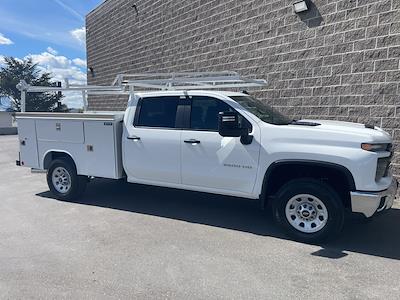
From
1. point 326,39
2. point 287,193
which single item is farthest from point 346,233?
point 326,39

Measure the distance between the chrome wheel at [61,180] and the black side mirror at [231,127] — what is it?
345 centimetres

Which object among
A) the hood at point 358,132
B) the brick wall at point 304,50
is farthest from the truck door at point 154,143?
the brick wall at point 304,50

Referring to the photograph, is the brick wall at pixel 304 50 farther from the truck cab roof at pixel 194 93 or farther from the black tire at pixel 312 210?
→ the black tire at pixel 312 210

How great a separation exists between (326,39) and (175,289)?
631cm

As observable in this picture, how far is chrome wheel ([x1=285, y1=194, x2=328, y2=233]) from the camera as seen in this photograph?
16.0ft

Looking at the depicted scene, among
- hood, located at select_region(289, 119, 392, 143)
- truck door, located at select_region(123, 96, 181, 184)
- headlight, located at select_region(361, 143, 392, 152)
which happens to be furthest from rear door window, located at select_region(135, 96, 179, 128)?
headlight, located at select_region(361, 143, 392, 152)

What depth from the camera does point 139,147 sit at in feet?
20.4

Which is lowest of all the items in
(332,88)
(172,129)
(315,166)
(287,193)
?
(287,193)

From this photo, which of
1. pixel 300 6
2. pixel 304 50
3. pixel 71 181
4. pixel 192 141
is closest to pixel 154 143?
pixel 192 141

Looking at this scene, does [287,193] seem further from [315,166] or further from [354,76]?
[354,76]

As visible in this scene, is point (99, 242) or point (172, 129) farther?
point (172, 129)

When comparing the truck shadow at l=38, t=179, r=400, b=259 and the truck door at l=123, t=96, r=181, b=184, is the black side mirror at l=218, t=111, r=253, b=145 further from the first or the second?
the truck shadow at l=38, t=179, r=400, b=259

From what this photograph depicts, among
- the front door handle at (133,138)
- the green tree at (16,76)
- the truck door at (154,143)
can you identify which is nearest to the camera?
the truck door at (154,143)

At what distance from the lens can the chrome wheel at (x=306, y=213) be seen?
487 cm
